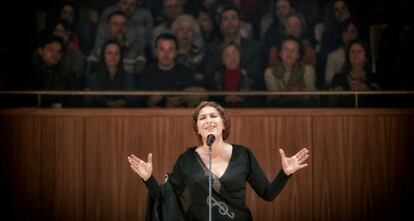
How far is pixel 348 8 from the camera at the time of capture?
6.69 metres

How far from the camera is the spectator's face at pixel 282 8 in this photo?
6.71 meters

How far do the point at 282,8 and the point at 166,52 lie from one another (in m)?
1.42

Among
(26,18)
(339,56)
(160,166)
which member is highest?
(26,18)

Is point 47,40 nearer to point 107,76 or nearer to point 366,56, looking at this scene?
point 107,76

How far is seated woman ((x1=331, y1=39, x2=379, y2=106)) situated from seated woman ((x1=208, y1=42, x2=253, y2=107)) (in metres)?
1.01

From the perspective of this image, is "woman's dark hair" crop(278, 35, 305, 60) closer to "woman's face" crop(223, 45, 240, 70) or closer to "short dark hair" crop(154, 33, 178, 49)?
"woman's face" crop(223, 45, 240, 70)

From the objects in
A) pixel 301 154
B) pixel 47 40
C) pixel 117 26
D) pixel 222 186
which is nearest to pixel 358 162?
pixel 301 154

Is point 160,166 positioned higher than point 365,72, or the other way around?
point 365,72

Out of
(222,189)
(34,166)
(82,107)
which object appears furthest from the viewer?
(82,107)

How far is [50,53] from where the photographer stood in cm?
658

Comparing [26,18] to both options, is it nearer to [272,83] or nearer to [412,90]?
[272,83]

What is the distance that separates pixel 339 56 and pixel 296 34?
543 millimetres

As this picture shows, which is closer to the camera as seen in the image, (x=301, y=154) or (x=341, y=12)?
(x=301, y=154)

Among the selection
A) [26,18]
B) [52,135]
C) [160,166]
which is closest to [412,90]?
[160,166]
